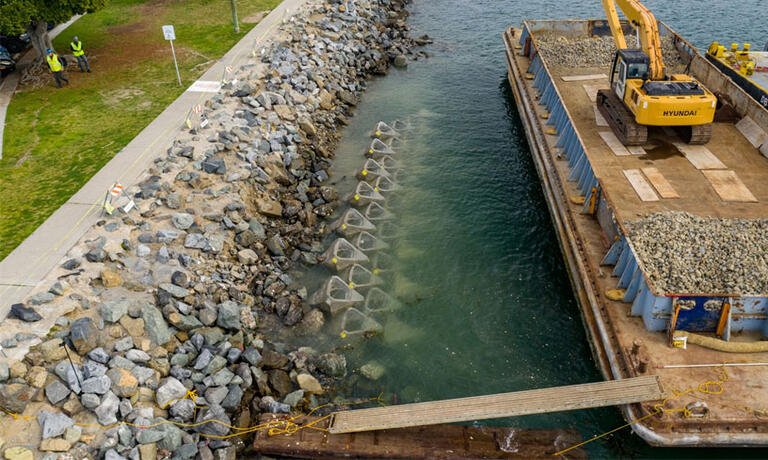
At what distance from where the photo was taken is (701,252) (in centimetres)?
1553

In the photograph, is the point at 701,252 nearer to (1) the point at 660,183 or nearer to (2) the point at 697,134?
(1) the point at 660,183

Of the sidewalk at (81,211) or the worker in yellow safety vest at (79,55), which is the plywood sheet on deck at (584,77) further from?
the worker in yellow safety vest at (79,55)

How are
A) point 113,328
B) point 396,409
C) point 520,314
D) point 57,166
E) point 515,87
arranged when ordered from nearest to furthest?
point 396,409 < point 113,328 < point 520,314 < point 57,166 < point 515,87

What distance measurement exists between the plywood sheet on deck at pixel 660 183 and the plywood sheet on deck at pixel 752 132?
4781 mm

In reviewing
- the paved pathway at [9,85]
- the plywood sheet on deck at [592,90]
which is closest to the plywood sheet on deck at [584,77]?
the plywood sheet on deck at [592,90]

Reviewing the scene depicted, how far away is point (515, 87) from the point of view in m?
30.0

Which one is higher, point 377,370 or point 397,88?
point 397,88

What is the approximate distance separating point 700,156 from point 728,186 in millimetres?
2112

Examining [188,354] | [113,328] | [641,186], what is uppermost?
[641,186]

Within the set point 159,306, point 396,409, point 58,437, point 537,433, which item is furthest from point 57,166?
point 537,433

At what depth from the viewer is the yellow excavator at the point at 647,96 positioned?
19.5m

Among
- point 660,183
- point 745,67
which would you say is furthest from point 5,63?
point 745,67

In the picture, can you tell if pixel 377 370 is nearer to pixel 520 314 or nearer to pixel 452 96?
pixel 520 314

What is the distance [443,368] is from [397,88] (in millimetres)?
21280
